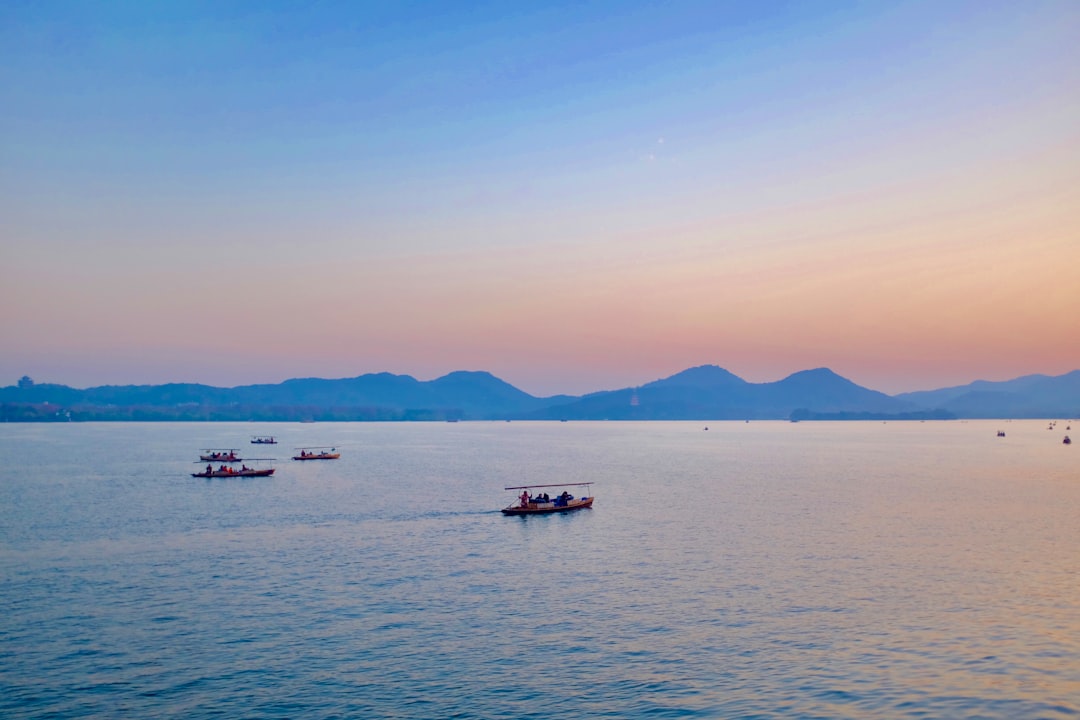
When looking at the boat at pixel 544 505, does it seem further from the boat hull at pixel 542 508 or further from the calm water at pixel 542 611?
the calm water at pixel 542 611

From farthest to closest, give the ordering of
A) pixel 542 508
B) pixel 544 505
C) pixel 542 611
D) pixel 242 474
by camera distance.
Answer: pixel 242 474, pixel 544 505, pixel 542 508, pixel 542 611

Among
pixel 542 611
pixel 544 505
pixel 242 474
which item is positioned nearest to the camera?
pixel 542 611

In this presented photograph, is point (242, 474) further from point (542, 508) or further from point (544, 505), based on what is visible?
point (542, 508)

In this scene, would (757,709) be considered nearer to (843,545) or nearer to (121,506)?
(843,545)

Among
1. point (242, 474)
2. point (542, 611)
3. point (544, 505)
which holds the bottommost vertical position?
point (542, 611)

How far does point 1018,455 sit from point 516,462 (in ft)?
438

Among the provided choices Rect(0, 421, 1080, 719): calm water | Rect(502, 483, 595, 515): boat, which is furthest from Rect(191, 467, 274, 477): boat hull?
Rect(502, 483, 595, 515): boat

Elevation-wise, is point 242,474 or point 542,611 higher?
point 242,474

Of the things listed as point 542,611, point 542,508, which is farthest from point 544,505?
point 542,611

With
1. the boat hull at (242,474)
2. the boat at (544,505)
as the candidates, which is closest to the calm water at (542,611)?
the boat at (544,505)

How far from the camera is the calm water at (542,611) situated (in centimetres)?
3198

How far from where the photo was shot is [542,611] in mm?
45188

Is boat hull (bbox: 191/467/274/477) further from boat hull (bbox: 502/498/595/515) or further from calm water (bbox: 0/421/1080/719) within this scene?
boat hull (bbox: 502/498/595/515)

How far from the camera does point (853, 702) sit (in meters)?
31.0
